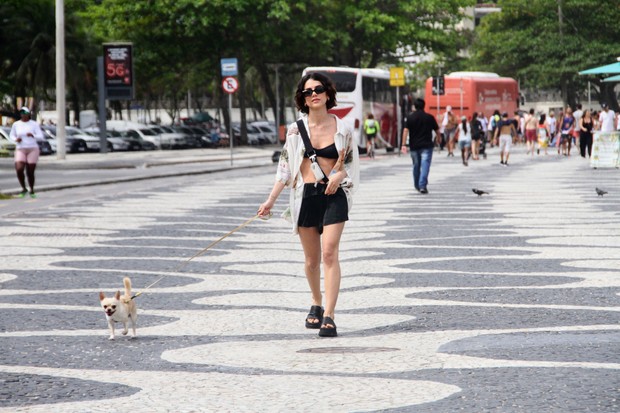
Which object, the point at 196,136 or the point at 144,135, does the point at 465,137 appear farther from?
Result: the point at 196,136

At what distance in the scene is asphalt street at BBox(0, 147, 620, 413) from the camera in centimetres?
629

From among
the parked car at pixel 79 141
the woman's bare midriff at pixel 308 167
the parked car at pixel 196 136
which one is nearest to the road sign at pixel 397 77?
the parked car at pixel 79 141

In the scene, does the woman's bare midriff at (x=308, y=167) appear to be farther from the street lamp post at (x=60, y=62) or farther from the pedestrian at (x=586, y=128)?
the street lamp post at (x=60, y=62)

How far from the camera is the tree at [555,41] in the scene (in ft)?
249

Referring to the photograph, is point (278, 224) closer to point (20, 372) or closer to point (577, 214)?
point (577, 214)

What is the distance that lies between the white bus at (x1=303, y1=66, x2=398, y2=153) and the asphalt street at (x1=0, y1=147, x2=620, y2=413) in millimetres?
32149

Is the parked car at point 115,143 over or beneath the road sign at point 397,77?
beneath

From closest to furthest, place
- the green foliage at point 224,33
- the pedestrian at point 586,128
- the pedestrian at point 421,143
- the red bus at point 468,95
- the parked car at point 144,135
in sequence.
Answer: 1. the pedestrian at point 421,143
2. the pedestrian at point 586,128
3. the green foliage at point 224,33
4. the red bus at point 468,95
5. the parked car at point 144,135

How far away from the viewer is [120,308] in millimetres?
7914

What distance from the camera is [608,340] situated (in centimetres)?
761

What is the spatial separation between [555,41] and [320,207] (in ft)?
231

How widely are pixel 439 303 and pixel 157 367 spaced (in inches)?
110

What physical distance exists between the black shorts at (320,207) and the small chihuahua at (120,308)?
1101 millimetres

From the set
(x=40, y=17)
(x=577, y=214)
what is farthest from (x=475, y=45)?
(x=577, y=214)
